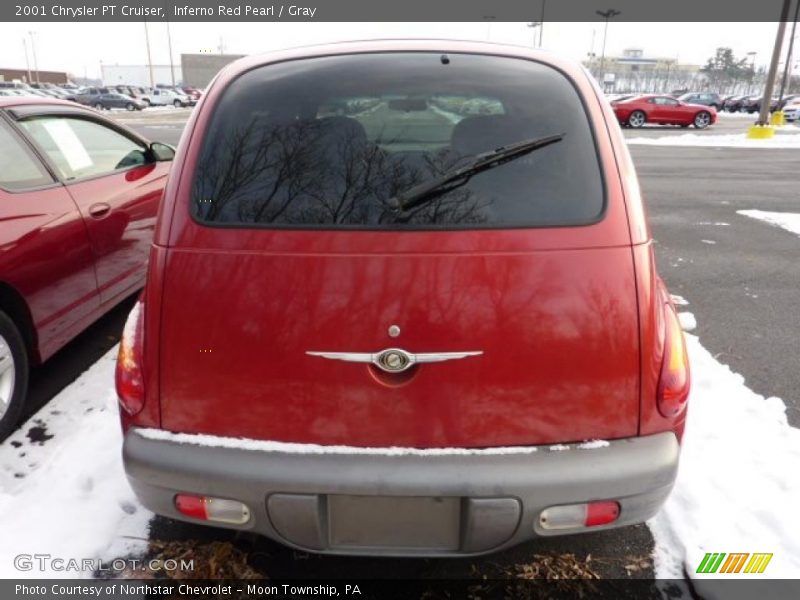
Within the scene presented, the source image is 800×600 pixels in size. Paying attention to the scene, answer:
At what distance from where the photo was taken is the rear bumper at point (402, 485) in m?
1.64

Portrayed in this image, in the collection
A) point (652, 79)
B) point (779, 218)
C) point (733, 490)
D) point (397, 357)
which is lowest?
point (652, 79)

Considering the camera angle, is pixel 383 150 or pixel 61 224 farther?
pixel 61 224

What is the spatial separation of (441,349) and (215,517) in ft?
2.75

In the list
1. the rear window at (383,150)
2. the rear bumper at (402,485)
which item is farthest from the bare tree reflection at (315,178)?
the rear bumper at (402,485)

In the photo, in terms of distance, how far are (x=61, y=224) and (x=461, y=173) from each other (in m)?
2.43

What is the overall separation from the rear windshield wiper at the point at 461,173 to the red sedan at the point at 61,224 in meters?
2.11

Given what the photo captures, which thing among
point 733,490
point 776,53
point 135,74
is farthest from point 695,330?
point 135,74

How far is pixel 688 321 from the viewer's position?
4.35 m

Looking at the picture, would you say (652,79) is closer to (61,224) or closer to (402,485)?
(61,224)

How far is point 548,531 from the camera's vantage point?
5.68 feet

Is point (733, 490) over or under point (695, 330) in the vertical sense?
over

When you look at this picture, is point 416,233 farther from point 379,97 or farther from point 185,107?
point 185,107

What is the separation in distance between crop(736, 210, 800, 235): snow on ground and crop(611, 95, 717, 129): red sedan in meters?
18.2

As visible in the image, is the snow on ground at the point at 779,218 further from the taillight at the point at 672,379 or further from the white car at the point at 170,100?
the white car at the point at 170,100
